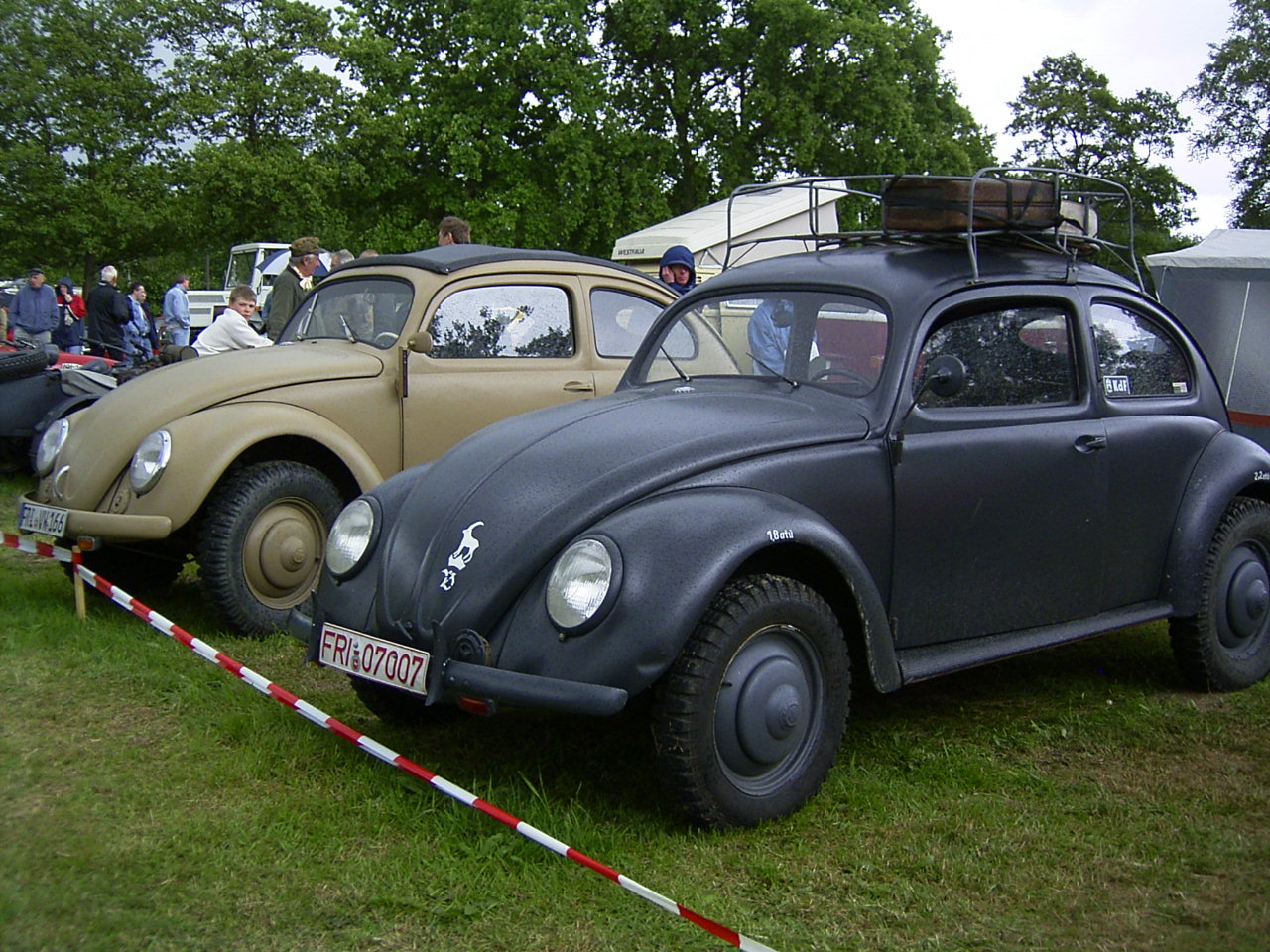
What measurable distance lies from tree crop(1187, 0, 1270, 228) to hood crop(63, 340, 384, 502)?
125ft

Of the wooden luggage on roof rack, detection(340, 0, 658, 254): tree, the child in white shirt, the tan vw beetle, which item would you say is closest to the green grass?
the tan vw beetle

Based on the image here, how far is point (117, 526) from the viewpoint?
221 inches

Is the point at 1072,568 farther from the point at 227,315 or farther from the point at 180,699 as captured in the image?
the point at 227,315

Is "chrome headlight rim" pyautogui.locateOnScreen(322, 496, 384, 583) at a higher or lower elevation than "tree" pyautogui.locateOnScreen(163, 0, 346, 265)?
lower

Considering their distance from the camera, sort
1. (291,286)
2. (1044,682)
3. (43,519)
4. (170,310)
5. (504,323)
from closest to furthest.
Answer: (1044,682) → (43,519) → (504,323) → (291,286) → (170,310)

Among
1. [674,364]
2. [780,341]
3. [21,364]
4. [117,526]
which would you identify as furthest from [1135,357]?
[21,364]

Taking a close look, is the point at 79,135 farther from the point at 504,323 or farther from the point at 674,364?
the point at 674,364

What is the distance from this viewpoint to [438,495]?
4191 millimetres

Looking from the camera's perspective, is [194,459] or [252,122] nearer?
[194,459]

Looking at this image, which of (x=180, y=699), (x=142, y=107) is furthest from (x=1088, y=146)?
(x=180, y=699)

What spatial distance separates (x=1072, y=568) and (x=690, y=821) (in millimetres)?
1995

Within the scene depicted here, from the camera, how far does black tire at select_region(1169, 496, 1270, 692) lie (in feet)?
17.3

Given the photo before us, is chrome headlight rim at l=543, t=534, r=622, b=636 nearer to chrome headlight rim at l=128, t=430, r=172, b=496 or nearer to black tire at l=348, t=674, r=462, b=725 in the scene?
black tire at l=348, t=674, r=462, b=725

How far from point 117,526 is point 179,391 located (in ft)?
2.54
